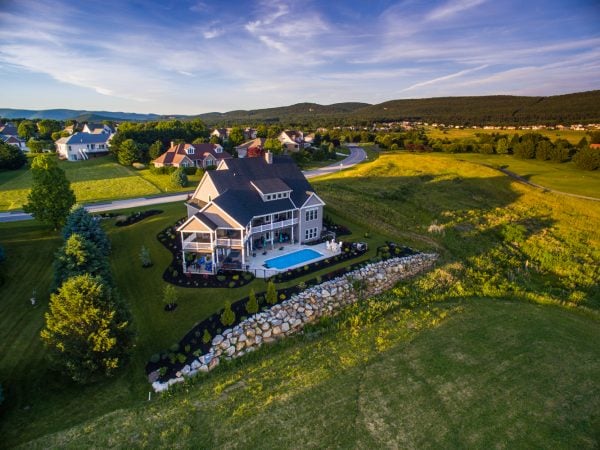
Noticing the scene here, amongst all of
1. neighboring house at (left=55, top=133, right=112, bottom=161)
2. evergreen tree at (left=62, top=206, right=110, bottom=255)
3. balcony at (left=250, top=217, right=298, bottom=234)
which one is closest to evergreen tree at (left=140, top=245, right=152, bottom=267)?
evergreen tree at (left=62, top=206, right=110, bottom=255)

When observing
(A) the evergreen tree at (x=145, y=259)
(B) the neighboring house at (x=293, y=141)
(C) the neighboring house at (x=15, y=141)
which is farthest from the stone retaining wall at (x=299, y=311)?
(C) the neighboring house at (x=15, y=141)

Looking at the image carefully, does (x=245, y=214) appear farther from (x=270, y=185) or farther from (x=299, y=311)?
(x=299, y=311)

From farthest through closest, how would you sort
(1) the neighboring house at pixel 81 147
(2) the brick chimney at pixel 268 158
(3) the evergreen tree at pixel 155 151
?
(1) the neighboring house at pixel 81 147 < (3) the evergreen tree at pixel 155 151 < (2) the brick chimney at pixel 268 158

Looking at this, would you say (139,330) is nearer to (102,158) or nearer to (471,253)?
(471,253)

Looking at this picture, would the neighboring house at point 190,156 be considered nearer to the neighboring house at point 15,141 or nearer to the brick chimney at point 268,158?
the brick chimney at point 268,158

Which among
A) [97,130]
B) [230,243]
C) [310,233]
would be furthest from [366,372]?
[97,130]

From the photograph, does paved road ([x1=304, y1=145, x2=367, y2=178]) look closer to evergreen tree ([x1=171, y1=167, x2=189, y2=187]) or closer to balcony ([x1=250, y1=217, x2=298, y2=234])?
evergreen tree ([x1=171, y1=167, x2=189, y2=187])
